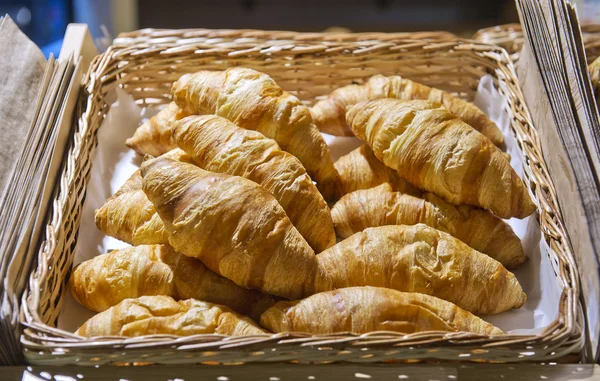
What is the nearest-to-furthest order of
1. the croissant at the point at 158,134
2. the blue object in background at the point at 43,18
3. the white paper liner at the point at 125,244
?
the white paper liner at the point at 125,244 → the croissant at the point at 158,134 → the blue object in background at the point at 43,18

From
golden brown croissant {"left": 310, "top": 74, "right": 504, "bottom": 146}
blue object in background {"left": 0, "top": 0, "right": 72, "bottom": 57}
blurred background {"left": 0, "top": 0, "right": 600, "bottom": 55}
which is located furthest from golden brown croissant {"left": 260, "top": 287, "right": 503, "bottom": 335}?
blurred background {"left": 0, "top": 0, "right": 600, "bottom": 55}

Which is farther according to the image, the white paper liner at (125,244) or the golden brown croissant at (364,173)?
the golden brown croissant at (364,173)

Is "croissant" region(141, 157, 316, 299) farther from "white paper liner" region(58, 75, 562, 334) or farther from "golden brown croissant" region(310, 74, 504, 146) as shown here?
"golden brown croissant" region(310, 74, 504, 146)

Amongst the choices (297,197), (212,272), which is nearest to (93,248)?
(212,272)

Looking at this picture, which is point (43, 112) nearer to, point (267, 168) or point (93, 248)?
point (93, 248)

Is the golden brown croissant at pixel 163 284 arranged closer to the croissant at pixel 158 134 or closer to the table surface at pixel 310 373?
the table surface at pixel 310 373

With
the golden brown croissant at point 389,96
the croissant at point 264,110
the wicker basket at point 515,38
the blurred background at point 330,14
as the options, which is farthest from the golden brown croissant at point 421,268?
the blurred background at point 330,14
